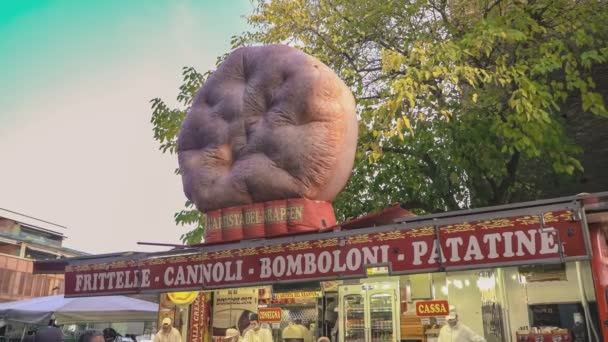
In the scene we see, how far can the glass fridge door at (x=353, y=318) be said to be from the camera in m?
10.0

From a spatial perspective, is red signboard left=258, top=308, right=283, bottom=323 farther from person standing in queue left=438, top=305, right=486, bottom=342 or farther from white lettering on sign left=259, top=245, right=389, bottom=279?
white lettering on sign left=259, top=245, right=389, bottom=279

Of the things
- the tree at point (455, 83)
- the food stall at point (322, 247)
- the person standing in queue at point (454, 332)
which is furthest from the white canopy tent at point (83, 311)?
the person standing in queue at point (454, 332)

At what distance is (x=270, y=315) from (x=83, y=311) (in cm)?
445

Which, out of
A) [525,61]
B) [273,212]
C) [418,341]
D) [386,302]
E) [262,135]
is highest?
[525,61]

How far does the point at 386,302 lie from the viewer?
9961 mm

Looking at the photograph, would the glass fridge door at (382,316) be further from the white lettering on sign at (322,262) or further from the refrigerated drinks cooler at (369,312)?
the white lettering on sign at (322,262)

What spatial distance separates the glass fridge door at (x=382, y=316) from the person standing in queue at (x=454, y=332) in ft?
4.78

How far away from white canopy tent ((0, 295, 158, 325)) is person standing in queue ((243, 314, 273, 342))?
3.36 meters

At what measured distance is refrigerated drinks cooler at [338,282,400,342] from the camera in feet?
32.1

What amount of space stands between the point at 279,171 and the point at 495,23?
218 inches

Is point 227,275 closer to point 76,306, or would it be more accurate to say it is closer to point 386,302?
point 386,302

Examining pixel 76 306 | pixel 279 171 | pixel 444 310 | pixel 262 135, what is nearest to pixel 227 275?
pixel 279 171

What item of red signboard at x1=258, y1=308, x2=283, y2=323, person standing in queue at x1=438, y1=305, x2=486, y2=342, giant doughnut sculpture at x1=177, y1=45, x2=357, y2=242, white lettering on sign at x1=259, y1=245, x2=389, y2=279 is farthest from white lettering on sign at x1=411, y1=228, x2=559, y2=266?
red signboard at x1=258, y1=308, x2=283, y2=323

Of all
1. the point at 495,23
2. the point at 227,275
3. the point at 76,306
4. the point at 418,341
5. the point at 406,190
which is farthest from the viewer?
the point at 406,190
